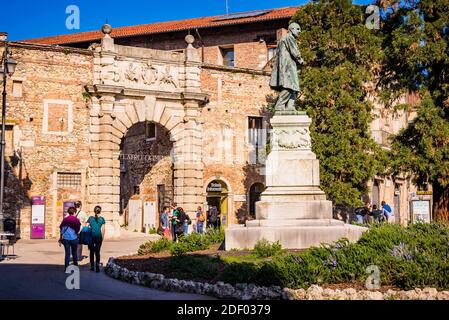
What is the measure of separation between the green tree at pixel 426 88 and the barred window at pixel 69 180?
13970mm

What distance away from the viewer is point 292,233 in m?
14.4

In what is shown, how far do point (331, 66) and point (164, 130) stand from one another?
9240 mm

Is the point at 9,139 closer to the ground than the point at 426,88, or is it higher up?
closer to the ground

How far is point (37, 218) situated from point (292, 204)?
52.9 feet

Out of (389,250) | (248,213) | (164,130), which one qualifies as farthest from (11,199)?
(389,250)

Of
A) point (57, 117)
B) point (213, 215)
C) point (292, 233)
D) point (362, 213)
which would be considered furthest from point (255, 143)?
point (292, 233)

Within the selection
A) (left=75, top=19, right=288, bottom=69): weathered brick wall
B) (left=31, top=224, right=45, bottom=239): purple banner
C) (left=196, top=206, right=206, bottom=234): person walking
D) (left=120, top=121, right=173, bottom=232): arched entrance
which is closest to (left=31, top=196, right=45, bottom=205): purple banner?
(left=31, top=224, right=45, bottom=239): purple banner

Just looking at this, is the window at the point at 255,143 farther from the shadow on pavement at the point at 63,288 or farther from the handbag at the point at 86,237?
the shadow on pavement at the point at 63,288

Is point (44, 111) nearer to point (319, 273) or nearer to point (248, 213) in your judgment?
point (248, 213)

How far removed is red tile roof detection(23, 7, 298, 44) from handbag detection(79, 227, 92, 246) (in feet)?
86.6

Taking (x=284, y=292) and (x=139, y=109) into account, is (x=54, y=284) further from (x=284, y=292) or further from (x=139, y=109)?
(x=139, y=109)

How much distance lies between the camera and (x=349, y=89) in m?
30.0

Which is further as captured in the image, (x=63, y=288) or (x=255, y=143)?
(x=255, y=143)

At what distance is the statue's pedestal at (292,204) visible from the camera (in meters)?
14.4
